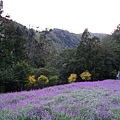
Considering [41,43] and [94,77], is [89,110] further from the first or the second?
[41,43]

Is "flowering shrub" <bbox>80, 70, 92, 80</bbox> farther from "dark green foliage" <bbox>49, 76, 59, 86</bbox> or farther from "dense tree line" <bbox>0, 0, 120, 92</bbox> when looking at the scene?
"dark green foliage" <bbox>49, 76, 59, 86</bbox>

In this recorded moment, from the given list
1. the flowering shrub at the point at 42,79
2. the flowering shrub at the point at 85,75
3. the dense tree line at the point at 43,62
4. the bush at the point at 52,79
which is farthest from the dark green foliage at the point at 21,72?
the flowering shrub at the point at 85,75

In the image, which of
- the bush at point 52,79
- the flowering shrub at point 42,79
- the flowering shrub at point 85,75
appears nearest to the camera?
the flowering shrub at point 42,79

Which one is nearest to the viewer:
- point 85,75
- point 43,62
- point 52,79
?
point 52,79

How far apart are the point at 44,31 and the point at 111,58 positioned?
25026mm

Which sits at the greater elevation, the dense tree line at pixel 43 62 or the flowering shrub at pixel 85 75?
the dense tree line at pixel 43 62

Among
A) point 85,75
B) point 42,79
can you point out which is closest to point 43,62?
point 85,75

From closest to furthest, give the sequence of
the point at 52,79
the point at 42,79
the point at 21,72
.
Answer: the point at 21,72 → the point at 42,79 → the point at 52,79

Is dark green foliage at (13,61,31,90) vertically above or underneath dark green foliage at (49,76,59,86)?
above

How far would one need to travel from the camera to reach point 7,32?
24797 mm

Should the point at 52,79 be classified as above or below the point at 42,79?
below

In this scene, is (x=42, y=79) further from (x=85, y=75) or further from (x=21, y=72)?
(x=85, y=75)

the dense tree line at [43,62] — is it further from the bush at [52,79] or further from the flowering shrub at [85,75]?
the flowering shrub at [85,75]

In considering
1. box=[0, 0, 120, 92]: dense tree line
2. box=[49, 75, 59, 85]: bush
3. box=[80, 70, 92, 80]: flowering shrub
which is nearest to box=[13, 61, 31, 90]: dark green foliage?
box=[0, 0, 120, 92]: dense tree line
